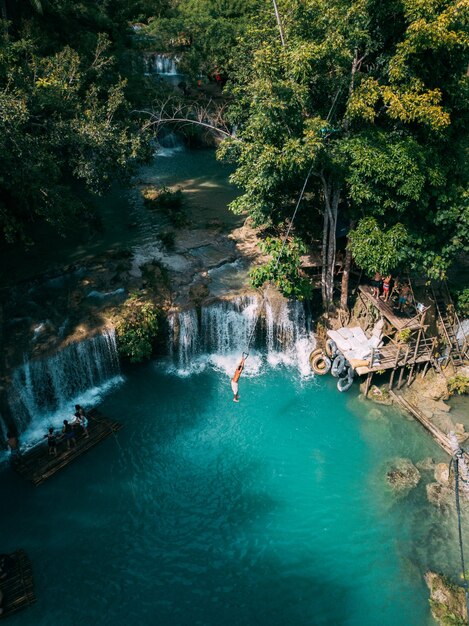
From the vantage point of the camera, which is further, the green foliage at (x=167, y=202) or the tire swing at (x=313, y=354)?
A: the green foliage at (x=167, y=202)

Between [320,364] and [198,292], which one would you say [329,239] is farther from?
[198,292]

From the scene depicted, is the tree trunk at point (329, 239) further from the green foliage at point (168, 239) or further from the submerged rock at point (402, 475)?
the green foliage at point (168, 239)

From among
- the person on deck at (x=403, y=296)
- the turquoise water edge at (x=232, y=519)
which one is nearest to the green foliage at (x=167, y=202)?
the turquoise water edge at (x=232, y=519)

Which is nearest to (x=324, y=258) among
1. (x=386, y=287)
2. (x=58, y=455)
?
(x=386, y=287)

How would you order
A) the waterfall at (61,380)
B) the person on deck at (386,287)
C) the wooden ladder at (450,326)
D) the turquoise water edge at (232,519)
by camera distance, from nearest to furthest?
the turquoise water edge at (232,519) < the waterfall at (61,380) < the wooden ladder at (450,326) < the person on deck at (386,287)

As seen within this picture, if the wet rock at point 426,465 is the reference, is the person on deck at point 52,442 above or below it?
above

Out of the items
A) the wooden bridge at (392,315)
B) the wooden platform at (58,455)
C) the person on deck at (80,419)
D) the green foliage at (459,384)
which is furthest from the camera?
the green foliage at (459,384)
